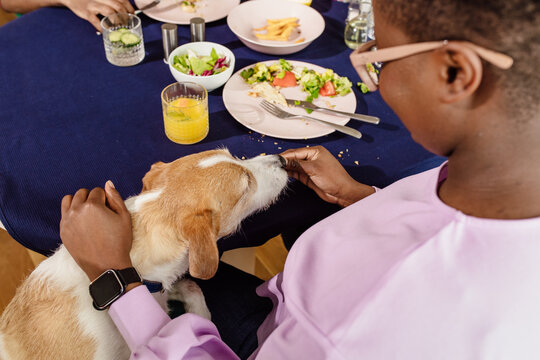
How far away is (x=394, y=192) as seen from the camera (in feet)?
4.09

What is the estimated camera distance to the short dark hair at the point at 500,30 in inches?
27.4

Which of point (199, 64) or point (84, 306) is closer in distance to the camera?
point (84, 306)

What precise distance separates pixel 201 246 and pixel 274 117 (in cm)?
71

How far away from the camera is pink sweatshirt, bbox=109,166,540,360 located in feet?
2.81

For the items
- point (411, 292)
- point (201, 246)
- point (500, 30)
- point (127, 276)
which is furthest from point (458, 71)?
point (127, 276)

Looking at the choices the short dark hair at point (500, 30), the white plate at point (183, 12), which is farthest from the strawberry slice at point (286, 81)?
the short dark hair at point (500, 30)

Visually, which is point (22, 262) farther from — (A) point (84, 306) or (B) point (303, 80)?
(B) point (303, 80)

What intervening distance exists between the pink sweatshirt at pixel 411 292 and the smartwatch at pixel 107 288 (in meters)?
0.20

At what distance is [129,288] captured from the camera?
132cm

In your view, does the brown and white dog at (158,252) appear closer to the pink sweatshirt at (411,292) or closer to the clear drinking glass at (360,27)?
the pink sweatshirt at (411,292)

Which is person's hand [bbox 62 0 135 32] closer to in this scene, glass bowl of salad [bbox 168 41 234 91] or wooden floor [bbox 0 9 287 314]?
glass bowl of salad [bbox 168 41 234 91]

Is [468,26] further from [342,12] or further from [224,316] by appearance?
[342,12]

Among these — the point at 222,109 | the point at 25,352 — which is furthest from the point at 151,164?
the point at 25,352

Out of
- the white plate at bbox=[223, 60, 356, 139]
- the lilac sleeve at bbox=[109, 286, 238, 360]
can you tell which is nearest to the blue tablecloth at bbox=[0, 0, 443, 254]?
the white plate at bbox=[223, 60, 356, 139]
